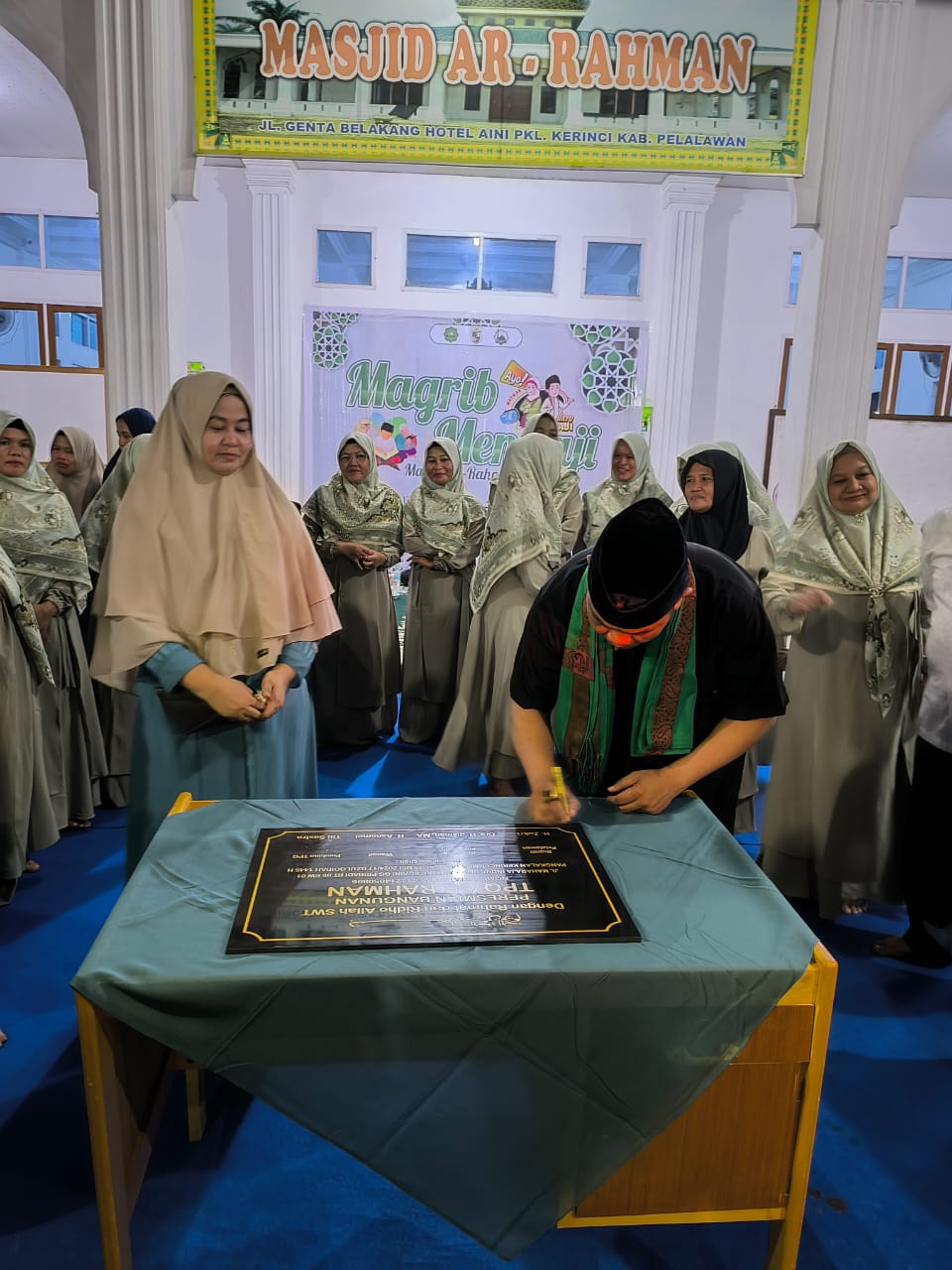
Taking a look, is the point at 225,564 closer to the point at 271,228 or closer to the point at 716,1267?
the point at 716,1267

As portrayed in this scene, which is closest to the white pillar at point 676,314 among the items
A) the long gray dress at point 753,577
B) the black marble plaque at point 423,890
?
the long gray dress at point 753,577

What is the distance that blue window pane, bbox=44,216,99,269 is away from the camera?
7.86 metres

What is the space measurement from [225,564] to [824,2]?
404cm

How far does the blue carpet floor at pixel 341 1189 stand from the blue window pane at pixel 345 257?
22.4 ft

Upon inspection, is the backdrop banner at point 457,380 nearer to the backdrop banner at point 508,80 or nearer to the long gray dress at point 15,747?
the backdrop banner at point 508,80

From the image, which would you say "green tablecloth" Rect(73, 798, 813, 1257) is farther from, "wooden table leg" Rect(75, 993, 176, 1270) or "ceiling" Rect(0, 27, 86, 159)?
"ceiling" Rect(0, 27, 86, 159)

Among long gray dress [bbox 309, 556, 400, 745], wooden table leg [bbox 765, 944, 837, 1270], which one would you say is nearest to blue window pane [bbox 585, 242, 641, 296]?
long gray dress [bbox 309, 556, 400, 745]

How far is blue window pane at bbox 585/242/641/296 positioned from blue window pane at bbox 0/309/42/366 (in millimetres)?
4978

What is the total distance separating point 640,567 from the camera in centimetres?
140

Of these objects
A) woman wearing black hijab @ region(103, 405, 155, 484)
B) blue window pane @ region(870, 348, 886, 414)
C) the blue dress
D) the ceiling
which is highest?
the ceiling

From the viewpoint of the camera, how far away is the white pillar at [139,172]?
4.00 m

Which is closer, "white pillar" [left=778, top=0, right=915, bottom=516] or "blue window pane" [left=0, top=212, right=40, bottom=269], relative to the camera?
"white pillar" [left=778, top=0, right=915, bottom=516]

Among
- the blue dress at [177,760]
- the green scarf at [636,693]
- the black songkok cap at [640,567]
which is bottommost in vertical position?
the blue dress at [177,760]

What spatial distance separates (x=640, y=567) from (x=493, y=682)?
7.15ft
